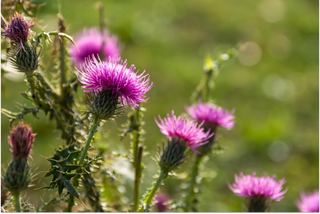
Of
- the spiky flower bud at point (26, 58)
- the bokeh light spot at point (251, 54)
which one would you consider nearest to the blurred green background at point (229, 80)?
the bokeh light spot at point (251, 54)

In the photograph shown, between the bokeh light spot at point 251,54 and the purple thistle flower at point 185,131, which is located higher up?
the bokeh light spot at point 251,54

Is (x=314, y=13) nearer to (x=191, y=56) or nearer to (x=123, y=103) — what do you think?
(x=191, y=56)

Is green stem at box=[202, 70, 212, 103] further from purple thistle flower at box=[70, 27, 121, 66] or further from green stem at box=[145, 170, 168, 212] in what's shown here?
green stem at box=[145, 170, 168, 212]

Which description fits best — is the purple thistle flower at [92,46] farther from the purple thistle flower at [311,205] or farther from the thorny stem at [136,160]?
the purple thistle flower at [311,205]

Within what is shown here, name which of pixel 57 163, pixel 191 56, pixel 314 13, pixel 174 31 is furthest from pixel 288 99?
pixel 57 163

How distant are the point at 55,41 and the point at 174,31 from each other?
223 inches

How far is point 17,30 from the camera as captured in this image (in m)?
1.77

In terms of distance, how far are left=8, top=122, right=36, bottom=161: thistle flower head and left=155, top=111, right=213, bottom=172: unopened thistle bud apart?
2.17 feet

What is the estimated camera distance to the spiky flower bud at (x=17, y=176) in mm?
1659

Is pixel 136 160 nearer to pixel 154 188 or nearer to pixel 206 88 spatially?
pixel 154 188

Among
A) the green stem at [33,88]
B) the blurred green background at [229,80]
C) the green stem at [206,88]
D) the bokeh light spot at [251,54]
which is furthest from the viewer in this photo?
the bokeh light spot at [251,54]

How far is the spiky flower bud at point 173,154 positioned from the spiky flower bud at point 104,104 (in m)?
0.40

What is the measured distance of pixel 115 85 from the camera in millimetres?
1787

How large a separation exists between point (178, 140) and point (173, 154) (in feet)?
0.28
